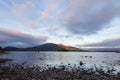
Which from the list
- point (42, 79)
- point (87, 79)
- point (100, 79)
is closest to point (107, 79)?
point (100, 79)

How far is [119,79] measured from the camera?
27828 millimetres

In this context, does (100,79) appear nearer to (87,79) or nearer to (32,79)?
(87,79)

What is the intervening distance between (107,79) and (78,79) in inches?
180

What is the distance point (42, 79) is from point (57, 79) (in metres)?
2.25

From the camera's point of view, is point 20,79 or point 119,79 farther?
point 119,79

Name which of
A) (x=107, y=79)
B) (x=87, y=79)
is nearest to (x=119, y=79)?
(x=107, y=79)

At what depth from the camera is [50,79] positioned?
1047 inches

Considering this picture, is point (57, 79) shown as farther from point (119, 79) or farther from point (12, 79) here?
point (119, 79)

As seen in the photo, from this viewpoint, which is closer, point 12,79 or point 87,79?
point 12,79

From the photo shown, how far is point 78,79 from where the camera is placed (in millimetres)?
27281

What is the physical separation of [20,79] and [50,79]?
4.38 meters

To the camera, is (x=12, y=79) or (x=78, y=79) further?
(x=78, y=79)

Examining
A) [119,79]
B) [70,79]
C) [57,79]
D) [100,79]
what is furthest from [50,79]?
[119,79]

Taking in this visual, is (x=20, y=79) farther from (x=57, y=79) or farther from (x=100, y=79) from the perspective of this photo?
(x=100, y=79)
